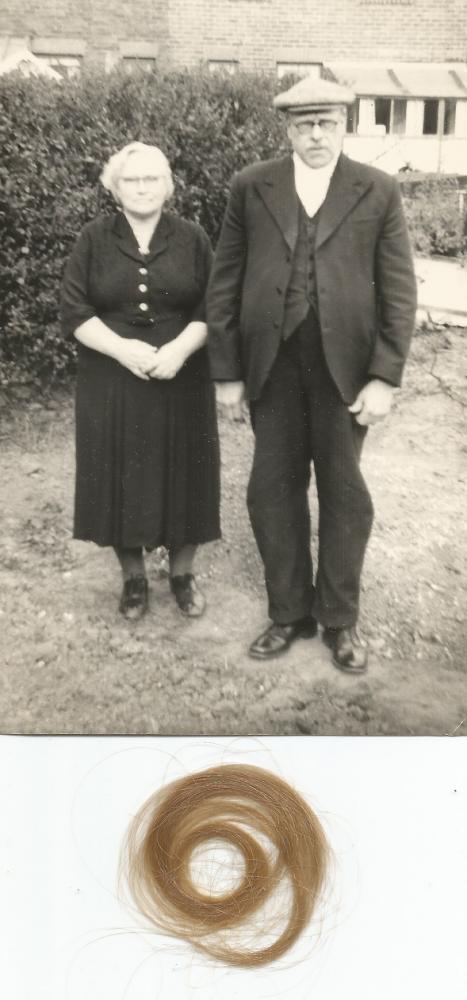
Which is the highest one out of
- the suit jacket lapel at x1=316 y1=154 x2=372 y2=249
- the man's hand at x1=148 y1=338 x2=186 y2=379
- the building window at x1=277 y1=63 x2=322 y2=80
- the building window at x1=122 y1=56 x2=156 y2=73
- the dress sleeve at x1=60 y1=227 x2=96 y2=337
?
the building window at x1=122 y1=56 x2=156 y2=73

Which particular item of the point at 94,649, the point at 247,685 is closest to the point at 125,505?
the point at 94,649

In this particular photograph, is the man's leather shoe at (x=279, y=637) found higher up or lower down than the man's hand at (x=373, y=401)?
lower down

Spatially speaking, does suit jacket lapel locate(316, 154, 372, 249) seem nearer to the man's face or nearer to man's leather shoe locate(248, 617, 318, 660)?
the man's face

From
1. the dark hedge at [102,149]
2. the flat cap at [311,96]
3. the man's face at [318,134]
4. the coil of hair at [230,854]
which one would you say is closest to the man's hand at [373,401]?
the dark hedge at [102,149]

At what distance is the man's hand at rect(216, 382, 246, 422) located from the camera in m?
2.15

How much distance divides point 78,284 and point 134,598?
0.82 meters

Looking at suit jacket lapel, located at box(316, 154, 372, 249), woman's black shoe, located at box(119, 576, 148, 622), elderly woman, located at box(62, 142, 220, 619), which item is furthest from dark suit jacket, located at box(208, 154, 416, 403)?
woman's black shoe, located at box(119, 576, 148, 622)

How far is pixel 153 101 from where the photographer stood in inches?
84.2

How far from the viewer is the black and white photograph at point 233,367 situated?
2.06 m

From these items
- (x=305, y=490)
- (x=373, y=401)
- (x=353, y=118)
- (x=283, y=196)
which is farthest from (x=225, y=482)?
(x=353, y=118)

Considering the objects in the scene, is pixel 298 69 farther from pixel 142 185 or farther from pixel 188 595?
pixel 188 595

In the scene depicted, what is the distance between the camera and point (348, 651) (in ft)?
7.40

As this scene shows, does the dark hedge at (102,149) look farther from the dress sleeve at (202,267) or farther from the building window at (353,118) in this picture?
the building window at (353,118)

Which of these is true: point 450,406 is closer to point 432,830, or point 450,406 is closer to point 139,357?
point 139,357
